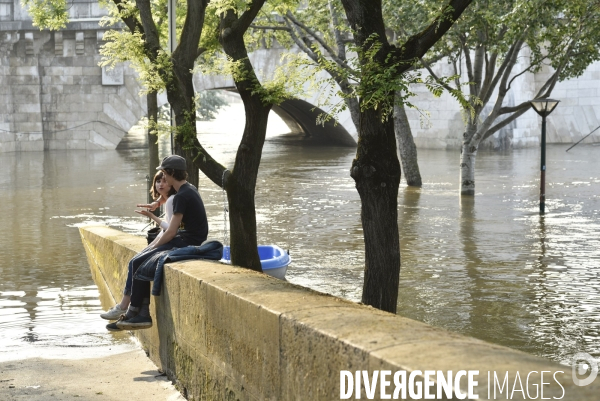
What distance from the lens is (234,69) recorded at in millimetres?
8430

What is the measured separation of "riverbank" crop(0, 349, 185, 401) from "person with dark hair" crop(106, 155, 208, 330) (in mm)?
338

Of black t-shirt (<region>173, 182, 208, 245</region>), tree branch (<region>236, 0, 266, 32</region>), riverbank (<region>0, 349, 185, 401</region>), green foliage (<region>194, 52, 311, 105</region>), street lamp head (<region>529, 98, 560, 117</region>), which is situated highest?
tree branch (<region>236, 0, 266, 32</region>)

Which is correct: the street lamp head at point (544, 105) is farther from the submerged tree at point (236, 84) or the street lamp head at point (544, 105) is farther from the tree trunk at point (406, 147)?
the submerged tree at point (236, 84)

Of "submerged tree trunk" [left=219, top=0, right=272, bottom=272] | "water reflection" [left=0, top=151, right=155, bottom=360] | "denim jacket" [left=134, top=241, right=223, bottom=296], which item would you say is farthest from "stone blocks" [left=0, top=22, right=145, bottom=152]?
"denim jacket" [left=134, top=241, right=223, bottom=296]

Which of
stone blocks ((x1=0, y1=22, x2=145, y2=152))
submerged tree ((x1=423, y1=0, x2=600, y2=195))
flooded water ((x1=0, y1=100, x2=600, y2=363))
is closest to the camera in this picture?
flooded water ((x1=0, y1=100, x2=600, y2=363))

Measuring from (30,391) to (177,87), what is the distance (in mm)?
5054

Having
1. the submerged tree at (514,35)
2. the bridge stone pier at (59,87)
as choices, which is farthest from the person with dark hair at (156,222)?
the bridge stone pier at (59,87)

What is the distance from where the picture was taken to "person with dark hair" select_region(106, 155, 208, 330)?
21.1 ft

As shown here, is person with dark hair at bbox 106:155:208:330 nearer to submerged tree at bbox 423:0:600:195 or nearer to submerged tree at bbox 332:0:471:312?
submerged tree at bbox 332:0:471:312

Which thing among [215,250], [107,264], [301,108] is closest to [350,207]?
[107,264]

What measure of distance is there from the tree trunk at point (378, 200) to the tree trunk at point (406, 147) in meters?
13.8

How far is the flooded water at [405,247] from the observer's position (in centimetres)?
834

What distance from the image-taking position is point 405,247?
12914 millimetres

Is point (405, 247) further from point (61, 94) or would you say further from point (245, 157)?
point (61, 94)
